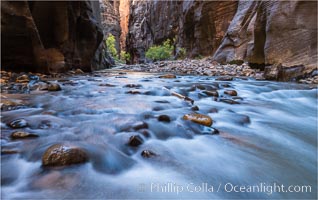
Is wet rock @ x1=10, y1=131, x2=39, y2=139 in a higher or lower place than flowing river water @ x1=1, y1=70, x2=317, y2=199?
higher

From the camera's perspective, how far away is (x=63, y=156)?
1.75 metres

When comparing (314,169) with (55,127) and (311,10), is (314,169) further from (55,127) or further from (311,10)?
(311,10)

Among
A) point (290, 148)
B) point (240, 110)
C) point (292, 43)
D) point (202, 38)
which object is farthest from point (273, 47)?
point (202, 38)

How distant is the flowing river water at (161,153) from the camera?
1555 mm

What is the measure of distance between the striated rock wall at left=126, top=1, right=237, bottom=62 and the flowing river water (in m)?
13.0

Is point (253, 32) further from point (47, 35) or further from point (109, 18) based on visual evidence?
point (109, 18)

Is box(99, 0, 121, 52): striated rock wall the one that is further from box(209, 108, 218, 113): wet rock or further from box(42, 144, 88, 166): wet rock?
box(42, 144, 88, 166): wet rock

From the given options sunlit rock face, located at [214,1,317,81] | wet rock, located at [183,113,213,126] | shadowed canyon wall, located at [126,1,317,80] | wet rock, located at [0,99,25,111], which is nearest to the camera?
wet rock, located at [183,113,213,126]

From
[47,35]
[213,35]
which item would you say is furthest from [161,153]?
[213,35]

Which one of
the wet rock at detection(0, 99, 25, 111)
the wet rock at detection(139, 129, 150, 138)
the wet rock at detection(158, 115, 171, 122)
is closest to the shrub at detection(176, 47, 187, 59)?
the wet rock at detection(0, 99, 25, 111)

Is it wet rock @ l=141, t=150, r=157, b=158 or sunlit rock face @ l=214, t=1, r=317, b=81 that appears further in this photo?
sunlit rock face @ l=214, t=1, r=317, b=81

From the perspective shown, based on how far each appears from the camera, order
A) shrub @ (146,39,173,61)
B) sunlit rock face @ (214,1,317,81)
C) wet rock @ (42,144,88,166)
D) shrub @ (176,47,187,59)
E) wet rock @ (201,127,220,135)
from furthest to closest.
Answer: shrub @ (146,39,173,61), shrub @ (176,47,187,59), sunlit rock face @ (214,1,317,81), wet rock @ (201,127,220,135), wet rock @ (42,144,88,166)

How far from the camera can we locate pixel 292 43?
243 inches

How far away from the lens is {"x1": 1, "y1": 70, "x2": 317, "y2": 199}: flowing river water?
5.10 ft
